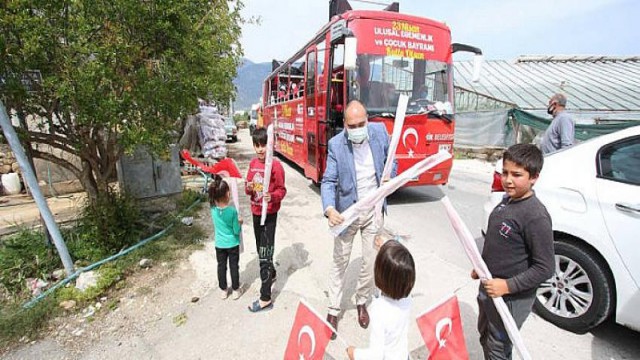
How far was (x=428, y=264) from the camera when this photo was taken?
405 cm

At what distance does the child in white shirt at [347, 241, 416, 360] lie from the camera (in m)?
1.63

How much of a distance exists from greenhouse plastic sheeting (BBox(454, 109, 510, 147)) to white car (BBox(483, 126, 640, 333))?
1045 cm

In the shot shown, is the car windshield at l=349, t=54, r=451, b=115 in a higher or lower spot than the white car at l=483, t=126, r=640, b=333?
higher

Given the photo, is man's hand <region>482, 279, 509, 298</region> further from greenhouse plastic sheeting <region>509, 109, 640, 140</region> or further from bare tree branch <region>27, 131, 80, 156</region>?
greenhouse plastic sheeting <region>509, 109, 640, 140</region>

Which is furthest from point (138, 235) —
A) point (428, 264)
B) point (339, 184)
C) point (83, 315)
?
point (428, 264)

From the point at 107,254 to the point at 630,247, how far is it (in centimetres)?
529

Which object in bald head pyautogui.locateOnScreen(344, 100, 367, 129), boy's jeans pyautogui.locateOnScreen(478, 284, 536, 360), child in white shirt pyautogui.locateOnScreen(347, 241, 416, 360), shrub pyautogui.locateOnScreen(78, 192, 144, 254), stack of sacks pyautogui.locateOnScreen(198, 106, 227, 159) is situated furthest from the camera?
stack of sacks pyautogui.locateOnScreen(198, 106, 227, 159)

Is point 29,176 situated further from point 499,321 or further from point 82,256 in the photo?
point 499,321

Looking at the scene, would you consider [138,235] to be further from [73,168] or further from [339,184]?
[339,184]

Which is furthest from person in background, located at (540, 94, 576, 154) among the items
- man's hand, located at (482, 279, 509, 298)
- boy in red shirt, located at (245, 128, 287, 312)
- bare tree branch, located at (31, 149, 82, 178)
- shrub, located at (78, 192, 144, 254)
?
bare tree branch, located at (31, 149, 82, 178)

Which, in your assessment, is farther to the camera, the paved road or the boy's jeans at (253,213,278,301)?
the boy's jeans at (253,213,278,301)

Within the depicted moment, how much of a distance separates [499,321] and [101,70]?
403cm

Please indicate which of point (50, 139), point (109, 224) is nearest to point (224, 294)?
point (109, 224)

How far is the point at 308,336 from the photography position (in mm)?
2051
